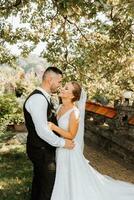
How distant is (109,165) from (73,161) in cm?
640

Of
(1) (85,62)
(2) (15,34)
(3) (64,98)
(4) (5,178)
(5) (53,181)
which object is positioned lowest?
(4) (5,178)

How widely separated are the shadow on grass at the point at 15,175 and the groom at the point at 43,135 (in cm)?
193

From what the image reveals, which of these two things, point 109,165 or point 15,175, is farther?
point 109,165

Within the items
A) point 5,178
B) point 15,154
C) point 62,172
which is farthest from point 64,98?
point 15,154

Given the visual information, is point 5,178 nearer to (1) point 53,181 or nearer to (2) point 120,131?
(1) point 53,181

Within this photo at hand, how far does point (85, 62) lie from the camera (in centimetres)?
1673

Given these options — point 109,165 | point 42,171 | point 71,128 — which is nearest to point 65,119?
point 71,128

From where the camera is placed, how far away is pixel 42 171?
6332 mm

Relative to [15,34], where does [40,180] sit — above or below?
below

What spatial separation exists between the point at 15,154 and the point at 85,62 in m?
5.30

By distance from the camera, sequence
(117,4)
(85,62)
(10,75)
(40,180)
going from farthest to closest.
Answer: (10,75), (85,62), (117,4), (40,180)

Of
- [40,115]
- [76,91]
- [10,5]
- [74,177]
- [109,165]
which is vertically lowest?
[109,165]

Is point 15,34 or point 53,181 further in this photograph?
point 15,34

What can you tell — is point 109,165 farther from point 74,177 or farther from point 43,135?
point 43,135
